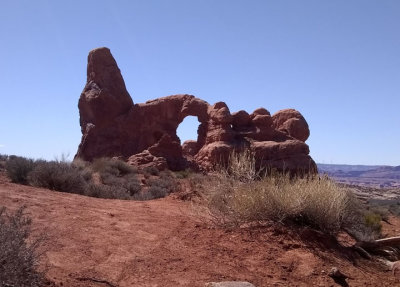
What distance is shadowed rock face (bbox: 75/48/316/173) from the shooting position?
2434 centimetres

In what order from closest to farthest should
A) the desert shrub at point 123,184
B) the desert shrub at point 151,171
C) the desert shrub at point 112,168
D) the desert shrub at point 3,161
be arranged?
the desert shrub at point 123,184 → the desert shrub at point 112,168 → the desert shrub at point 3,161 → the desert shrub at point 151,171

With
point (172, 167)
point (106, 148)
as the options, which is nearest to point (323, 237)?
point (172, 167)

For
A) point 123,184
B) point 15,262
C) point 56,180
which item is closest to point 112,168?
point 123,184

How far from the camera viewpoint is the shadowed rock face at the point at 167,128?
24.3 metres

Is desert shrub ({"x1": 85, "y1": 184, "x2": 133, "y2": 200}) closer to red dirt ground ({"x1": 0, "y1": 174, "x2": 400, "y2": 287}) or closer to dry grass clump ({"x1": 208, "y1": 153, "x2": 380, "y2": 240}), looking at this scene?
red dirt ground ({"x1": 0, "y1": 174, "x2": 400, "y2": 287})

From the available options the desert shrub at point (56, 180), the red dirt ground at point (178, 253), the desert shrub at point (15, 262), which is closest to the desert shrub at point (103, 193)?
the desert shrub at point (56, 180)

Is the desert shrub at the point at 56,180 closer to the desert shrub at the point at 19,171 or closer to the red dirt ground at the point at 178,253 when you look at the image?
the desert shrub at the point at 19,171

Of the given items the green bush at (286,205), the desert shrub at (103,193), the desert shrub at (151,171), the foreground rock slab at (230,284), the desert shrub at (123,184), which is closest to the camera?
the foreground rock slab at (230,284)

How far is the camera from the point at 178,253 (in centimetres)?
571

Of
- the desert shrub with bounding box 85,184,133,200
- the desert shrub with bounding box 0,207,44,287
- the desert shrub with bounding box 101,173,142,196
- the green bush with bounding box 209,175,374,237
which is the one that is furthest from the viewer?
the desert shrub with bounding box 101,173,142,196

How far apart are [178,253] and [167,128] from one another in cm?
2347

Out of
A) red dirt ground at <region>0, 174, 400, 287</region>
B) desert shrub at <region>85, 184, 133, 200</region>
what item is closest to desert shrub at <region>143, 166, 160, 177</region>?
desert shrub at <region>85, 184, 133, 200</region>

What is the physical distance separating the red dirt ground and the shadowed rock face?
16.3 m

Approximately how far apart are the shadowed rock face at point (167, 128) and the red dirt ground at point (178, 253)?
53.6 ft
